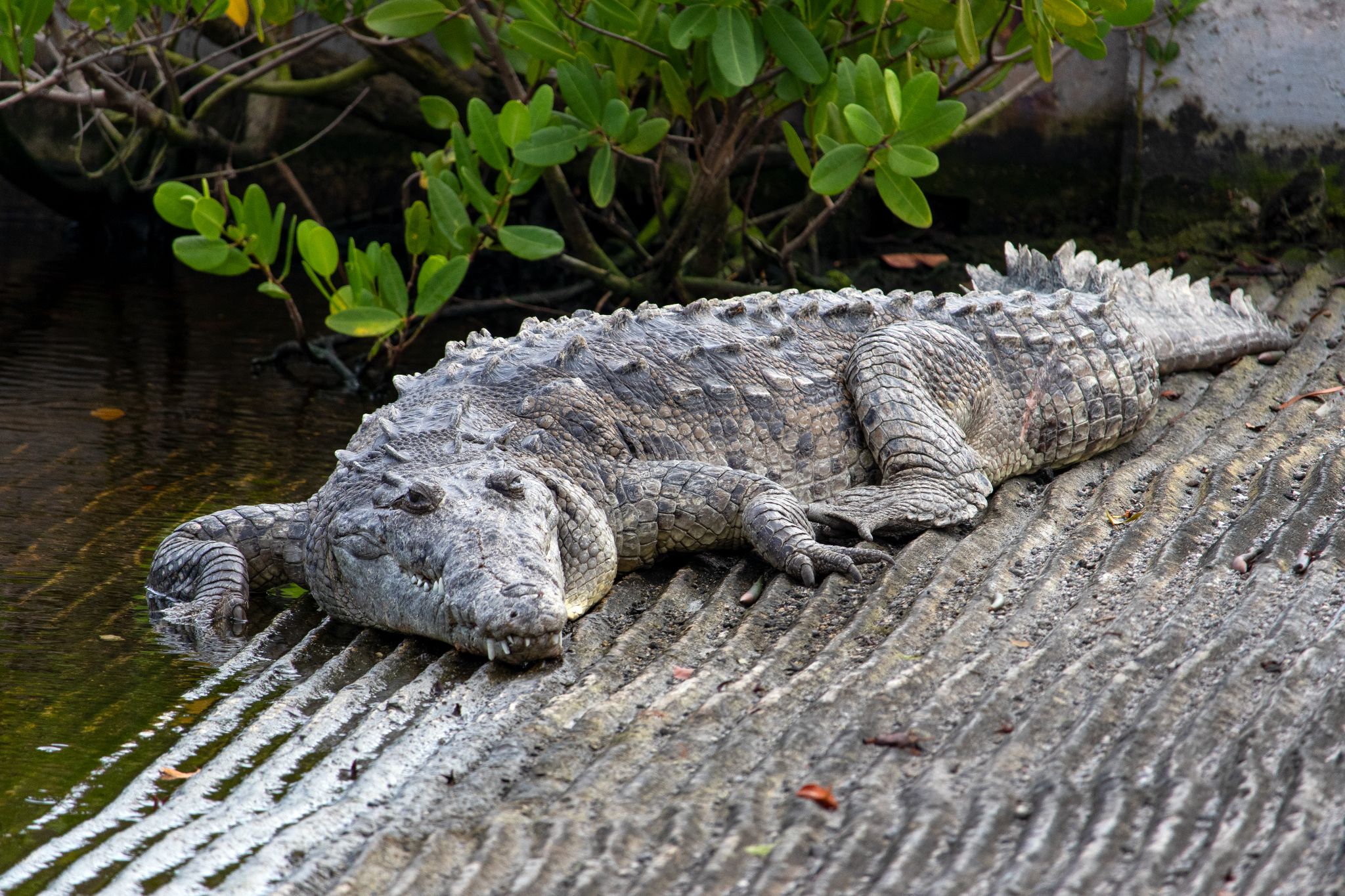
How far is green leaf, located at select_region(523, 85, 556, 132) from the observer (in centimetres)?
499

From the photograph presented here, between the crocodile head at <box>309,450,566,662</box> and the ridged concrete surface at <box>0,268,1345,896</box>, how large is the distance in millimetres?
102

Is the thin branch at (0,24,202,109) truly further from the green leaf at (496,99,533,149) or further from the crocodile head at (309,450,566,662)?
the crocodile head at (309,450,566,662)

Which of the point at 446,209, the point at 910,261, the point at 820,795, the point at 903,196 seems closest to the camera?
the point at 820,795

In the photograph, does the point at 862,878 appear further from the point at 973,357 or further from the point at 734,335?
the point at 973,357

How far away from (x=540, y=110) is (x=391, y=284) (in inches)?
35.9

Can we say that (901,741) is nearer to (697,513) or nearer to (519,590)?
(519,590)

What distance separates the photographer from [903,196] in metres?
4.65

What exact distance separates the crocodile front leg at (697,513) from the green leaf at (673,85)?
2.21 meters

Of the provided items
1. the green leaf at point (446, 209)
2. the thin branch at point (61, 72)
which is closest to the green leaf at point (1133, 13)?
the green leaf at point (446, 209)

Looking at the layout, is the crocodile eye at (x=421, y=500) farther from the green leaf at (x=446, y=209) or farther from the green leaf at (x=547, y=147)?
the green leaf at (x=446, y=209)

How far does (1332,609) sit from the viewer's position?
9.64 ft

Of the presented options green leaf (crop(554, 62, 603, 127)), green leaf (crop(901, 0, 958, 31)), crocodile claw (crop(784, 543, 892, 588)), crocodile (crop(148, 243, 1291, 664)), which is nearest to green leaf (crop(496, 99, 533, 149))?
green leaf (crop(554, 62, 603, 127))

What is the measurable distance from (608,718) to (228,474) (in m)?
2.64

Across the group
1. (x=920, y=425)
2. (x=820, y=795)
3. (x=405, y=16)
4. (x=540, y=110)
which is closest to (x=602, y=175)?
(x=540, y=110)
